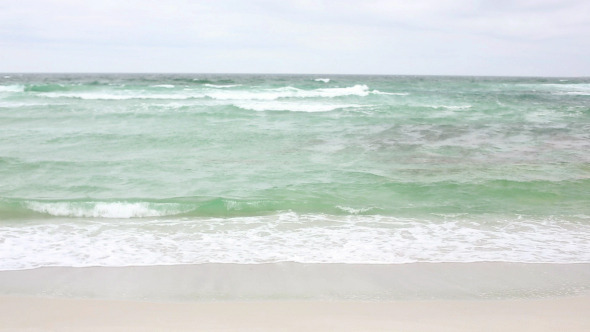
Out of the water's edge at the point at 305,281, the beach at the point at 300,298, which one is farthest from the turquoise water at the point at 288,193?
the beach at the point at 300,298

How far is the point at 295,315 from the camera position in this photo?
12.9 ft

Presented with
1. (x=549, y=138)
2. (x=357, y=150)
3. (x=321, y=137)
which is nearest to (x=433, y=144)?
(x=357, y=150)

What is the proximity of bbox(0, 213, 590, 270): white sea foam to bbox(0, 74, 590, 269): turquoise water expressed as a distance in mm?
27

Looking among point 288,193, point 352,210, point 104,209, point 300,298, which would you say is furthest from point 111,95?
point 300,298

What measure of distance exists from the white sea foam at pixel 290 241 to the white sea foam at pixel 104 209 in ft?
1.00

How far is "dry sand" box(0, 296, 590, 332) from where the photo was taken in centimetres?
367

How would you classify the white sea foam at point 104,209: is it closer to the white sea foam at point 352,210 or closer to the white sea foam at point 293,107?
the white sea foam at point 352,210

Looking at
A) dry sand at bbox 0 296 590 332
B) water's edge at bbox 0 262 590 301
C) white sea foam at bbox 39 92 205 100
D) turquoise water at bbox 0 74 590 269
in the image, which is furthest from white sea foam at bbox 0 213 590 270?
Result: white sea foam at bbox 39 92 205 100

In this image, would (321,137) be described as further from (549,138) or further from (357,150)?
(549,138)

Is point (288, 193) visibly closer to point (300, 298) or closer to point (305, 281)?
point (305, 281)

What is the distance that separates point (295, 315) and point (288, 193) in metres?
4.47

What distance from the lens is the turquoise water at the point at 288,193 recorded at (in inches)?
228

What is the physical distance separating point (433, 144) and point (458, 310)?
9.97 meters

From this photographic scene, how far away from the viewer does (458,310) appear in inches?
160
